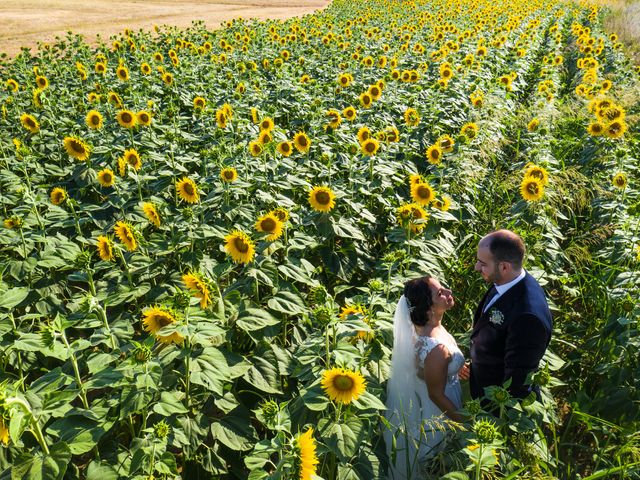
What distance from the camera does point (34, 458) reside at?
1.84 meters

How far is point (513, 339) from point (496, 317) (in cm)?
17

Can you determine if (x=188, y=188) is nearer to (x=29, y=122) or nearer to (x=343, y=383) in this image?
(x=343, y=383)

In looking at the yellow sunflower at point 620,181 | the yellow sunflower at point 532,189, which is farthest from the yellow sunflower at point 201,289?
the yellow sunflower at point 620,181

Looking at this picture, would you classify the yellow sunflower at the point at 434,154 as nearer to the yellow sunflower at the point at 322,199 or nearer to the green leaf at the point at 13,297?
the yellow sunflower at the point at 322,199

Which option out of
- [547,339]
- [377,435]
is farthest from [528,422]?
[377,435]

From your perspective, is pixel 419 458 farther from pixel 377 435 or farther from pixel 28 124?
pixel 28 124

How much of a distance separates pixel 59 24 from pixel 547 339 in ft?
86.5

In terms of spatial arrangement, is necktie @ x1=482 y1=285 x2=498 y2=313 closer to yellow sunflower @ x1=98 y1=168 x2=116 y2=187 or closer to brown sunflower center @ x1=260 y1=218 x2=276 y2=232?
brown sunflower center @ x1=260 y1=218 x2=276 y2=232

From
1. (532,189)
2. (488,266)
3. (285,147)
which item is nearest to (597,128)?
(532,189)

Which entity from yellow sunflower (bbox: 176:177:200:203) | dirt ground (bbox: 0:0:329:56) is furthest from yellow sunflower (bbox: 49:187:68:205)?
dirt ground (bbox: 0:0:329:56)

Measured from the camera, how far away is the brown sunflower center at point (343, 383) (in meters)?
2.03

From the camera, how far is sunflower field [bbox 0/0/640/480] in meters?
2.09

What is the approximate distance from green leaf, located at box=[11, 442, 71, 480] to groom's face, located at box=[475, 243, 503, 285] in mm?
2176

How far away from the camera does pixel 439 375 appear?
267 cm
